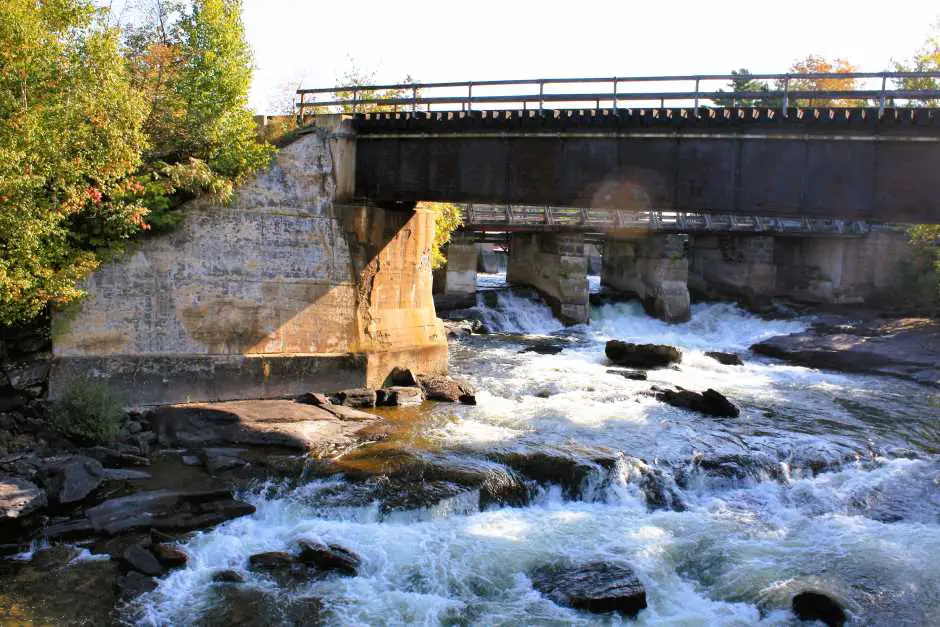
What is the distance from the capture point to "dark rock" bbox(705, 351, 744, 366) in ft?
101

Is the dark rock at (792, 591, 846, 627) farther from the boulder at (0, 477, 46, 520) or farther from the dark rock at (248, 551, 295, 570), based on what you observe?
the boulder at (0, 477, 46, 520)

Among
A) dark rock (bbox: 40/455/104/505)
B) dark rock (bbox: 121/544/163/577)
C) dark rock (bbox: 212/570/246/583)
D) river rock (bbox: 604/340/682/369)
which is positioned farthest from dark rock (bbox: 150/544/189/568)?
river rock (bbox: 604/340/682/369)

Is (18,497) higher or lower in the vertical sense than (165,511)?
higher

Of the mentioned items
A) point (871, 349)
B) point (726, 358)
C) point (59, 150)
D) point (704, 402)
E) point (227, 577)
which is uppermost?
point (59, 150)

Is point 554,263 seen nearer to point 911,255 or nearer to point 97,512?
point 911,255

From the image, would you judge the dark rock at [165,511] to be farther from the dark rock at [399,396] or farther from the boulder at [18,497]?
the dark rock at [399,396]

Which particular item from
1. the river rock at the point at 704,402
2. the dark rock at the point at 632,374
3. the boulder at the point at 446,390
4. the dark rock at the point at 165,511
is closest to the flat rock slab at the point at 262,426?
the dark rock at the point at 165,511

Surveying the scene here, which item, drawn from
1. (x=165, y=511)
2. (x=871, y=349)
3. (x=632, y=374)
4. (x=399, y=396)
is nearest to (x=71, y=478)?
(x=165, y=511)

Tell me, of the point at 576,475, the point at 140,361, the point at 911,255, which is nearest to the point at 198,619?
the point at 576,475

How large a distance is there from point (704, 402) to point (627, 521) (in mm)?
8280

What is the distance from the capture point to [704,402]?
21.8m

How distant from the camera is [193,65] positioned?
19.9 meters

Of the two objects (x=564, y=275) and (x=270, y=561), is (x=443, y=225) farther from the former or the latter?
(x=270, y=561)

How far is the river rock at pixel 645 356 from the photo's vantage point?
96.7ft
